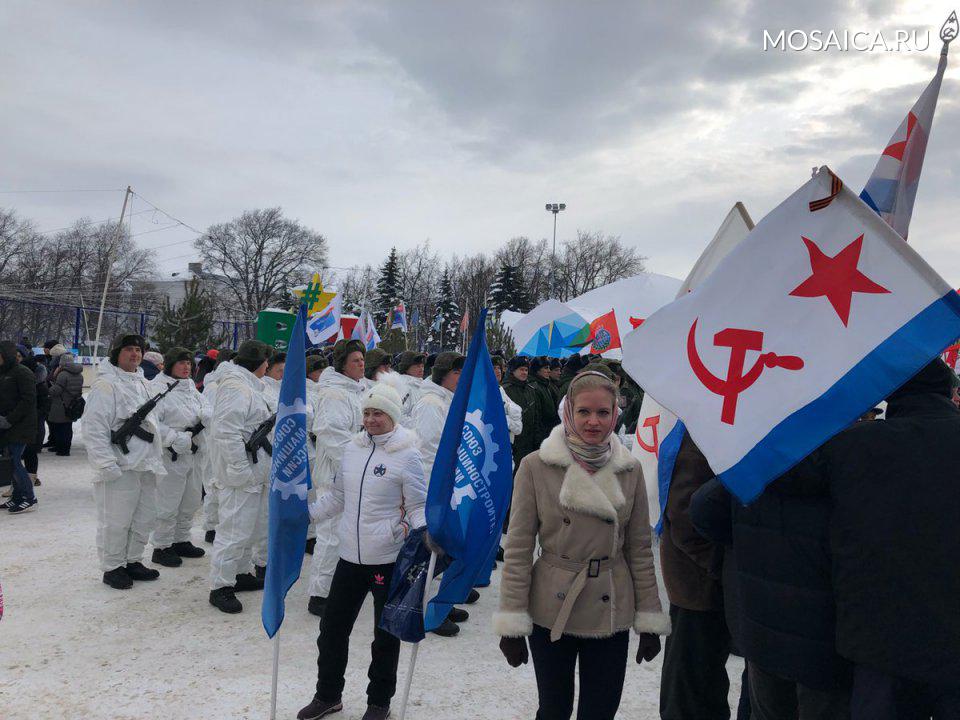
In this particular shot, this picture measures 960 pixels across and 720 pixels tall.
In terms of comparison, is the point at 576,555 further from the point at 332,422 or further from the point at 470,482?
the point at 332,422

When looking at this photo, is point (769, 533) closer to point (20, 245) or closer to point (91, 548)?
point (91, 548)

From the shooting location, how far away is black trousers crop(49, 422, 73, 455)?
1152 centimetres

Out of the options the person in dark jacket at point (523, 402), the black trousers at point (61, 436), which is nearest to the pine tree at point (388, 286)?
the black trousers at point (61, 436)

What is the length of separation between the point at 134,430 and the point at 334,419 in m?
1.69

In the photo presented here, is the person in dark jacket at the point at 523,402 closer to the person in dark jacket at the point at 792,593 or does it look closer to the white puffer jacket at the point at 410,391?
the white puffer jacket at the point at 410,391

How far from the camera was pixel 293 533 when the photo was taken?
3744 millimetres

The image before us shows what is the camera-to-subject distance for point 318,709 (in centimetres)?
350

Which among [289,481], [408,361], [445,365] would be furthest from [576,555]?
[408,361]

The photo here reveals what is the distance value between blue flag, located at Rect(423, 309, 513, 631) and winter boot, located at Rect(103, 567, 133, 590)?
351 cm

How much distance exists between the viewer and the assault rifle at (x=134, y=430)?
5.50m

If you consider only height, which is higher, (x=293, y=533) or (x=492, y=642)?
(x=293, y=533)

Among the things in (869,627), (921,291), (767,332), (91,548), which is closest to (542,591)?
(869,627)

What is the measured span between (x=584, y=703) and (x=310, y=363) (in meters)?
5.24

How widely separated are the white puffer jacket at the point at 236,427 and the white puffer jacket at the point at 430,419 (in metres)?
1.30
